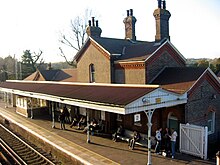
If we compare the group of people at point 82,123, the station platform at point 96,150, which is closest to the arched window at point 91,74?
the group of people at point 82,123

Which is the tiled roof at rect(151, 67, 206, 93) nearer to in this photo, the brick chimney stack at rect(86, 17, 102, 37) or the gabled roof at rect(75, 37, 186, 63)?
the gabled roof at rect(75, 37, 186, 63)

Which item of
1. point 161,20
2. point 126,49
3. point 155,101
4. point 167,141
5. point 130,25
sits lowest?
point 167,141

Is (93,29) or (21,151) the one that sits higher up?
(93,29)

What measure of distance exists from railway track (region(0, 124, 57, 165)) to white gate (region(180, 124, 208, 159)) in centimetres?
703

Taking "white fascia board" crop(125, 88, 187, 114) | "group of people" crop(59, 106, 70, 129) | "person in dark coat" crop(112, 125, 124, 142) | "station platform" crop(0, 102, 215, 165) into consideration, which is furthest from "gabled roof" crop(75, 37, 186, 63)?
"station platform" crop(0, 102, 215, 165)

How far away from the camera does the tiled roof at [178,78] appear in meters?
15.6

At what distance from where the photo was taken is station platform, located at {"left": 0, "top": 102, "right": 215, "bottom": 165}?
492 inches

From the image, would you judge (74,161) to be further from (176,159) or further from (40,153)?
(176,159)

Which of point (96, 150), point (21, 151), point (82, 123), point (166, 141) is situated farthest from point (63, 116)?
point (166, 141)

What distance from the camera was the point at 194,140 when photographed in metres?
13.5

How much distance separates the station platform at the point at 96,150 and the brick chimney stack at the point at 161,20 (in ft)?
34.3

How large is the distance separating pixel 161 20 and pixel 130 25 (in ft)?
18.0

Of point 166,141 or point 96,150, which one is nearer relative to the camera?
point 166,141

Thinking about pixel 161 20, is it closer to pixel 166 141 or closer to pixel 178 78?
pixel 178 78
